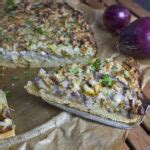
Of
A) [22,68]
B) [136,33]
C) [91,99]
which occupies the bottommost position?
[22,68]

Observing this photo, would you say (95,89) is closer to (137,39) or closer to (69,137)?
(69,137)

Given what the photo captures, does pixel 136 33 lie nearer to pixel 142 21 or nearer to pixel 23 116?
pixel 142 21

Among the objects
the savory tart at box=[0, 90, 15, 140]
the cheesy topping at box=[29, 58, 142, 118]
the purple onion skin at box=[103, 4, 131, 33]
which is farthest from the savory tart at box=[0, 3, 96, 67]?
the savory tart at box=[0, 90, 15, 140]

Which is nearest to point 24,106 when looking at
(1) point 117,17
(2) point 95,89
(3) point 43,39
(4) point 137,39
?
(2) point 95,89

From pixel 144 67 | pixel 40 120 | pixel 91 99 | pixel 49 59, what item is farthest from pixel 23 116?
pixel 144 67

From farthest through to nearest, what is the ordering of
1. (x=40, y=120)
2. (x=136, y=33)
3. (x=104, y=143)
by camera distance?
(x=136, y=33) → (x=40, y=120) → (x=104, y=143)
